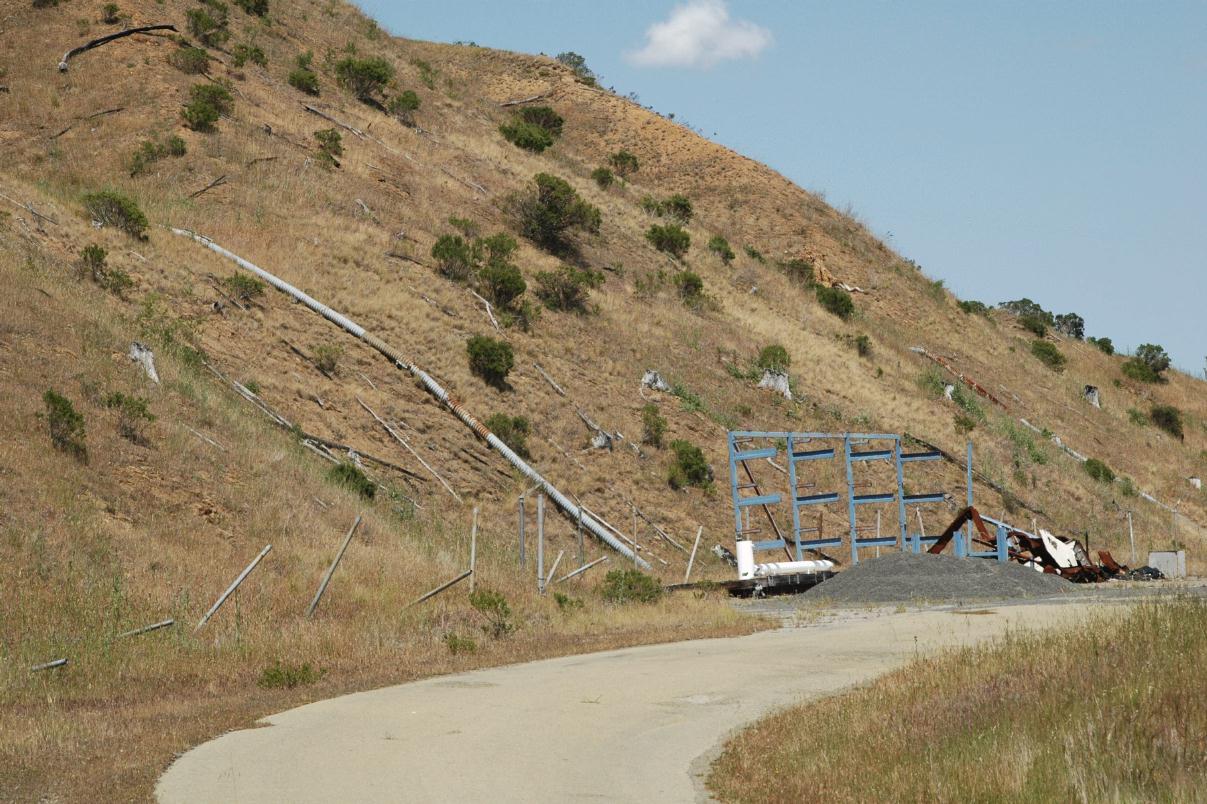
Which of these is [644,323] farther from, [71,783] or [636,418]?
[71,783]

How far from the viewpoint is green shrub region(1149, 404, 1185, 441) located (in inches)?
2709

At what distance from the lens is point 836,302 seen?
59.7 metres

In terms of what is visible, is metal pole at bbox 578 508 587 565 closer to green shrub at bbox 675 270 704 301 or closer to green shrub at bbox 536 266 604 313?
green shrub at bbox 536 266 604 313

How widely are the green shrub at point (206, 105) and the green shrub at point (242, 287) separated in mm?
10129

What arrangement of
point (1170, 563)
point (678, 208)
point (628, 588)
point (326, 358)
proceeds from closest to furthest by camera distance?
point (628, 588) → point (326, 358) → point (1170, 563) → point (678, 208)

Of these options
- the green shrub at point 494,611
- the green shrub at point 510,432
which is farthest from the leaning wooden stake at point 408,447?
the green shrub at point 494,611

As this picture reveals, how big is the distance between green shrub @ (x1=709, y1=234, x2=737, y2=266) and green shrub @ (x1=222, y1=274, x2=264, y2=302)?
28.4m

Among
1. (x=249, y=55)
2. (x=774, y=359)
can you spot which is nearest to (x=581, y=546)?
(x=774, y=359)

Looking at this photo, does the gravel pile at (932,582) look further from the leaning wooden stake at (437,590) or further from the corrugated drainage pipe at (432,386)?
the leaning wooden stake at (437,590)

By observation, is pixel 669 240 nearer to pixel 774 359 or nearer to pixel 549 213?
pixel 549 213

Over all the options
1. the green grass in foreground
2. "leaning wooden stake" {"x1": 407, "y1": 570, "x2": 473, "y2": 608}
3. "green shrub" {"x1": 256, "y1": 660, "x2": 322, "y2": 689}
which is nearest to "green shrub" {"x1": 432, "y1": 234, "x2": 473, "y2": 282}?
"leaning wooden stake" {"x1": 407, "y1": 570, "x2": 473, "y2": 608}

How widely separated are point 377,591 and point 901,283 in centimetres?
5177

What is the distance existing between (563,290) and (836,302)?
20578 millimetres

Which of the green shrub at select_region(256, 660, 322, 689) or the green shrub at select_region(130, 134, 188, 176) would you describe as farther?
the green shrub at select_region(130, 134, 188, 176)
